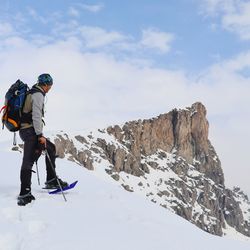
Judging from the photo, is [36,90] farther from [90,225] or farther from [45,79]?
[90,225]

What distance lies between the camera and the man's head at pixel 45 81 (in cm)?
980

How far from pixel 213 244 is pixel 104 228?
2.09 meters

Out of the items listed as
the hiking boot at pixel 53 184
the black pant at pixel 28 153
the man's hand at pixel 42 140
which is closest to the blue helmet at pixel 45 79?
the black pant at pixel 28 153

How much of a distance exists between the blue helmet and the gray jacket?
35 cm

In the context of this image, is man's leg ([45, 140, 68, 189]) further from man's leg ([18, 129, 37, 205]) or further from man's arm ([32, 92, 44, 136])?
man's arm ([32, 92, 44, 136])

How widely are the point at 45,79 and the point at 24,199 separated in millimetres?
2581

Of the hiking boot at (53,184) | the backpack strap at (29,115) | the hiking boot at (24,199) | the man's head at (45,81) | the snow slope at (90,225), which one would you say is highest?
the man's head at (45,81)

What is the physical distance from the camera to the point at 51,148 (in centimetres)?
1051

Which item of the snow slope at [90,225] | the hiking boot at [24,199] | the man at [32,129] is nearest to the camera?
the snow slope at [90,225]

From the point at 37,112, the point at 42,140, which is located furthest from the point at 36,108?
the point at 42,140

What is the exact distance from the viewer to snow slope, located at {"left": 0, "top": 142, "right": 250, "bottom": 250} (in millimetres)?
7203

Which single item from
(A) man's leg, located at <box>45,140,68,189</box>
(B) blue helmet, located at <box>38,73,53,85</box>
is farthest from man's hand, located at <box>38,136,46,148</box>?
(B) blue helmet, located at <box>38,73,53,85</box>

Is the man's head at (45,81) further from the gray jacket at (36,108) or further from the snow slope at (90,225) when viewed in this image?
the snow slope at (90,225)

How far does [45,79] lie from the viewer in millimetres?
9812
